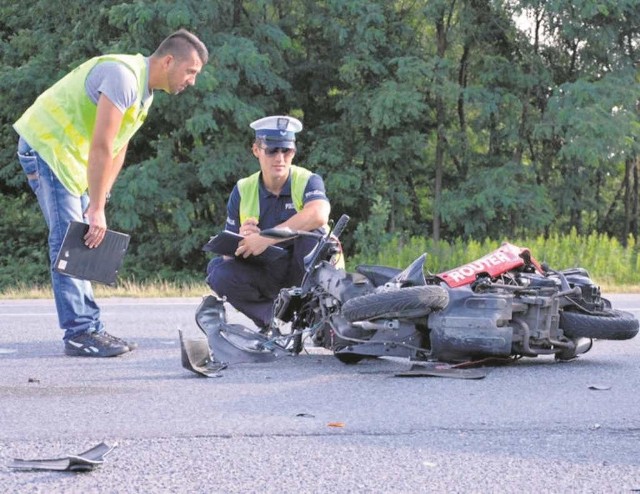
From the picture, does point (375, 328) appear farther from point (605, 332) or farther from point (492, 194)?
point (492, 194)

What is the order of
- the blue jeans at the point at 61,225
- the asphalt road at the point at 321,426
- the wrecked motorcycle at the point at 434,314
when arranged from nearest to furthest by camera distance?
the asphalt road at the point at 321,426 → the wrecked motorcycle at the point at 434,314 → the blue jeans at the point at 61,225

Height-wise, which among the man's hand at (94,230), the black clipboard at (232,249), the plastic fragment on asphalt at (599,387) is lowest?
the plastic fragment on asphalt at (599,387)

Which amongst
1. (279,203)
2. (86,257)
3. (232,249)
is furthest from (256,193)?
(86,257)

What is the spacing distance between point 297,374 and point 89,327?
5.27 feet

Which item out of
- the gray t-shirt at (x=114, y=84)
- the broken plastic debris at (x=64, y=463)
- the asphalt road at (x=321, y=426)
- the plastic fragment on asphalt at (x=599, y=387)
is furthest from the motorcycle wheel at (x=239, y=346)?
the broken plastic debris at (x=64, y=463)

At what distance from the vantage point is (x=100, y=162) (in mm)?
6520

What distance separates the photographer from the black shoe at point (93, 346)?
6859 mm

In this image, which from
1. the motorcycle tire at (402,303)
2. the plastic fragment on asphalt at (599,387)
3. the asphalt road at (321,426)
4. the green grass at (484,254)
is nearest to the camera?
the asphalt road at (321,426)

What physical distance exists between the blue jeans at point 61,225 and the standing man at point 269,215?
0.81 metres

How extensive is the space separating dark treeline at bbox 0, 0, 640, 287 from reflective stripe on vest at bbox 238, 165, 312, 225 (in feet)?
40.8

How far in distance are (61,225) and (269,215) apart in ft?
4.18

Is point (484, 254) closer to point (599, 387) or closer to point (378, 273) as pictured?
point (378, 273)

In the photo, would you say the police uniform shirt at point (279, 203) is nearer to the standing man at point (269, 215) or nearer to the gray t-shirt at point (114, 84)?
the standing man at point (269, 215)

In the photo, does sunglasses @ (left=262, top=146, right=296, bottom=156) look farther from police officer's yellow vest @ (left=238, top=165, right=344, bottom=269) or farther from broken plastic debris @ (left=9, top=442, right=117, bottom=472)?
broken plastic debris @ (left=9, top=442, right=117, bottom=472)
